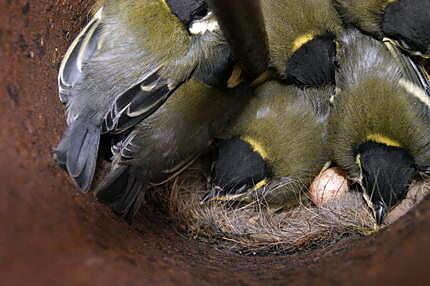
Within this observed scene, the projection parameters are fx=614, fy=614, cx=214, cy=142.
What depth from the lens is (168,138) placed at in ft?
4.43

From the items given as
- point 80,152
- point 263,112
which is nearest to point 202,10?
point 263,112

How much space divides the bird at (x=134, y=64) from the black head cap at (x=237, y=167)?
0.16m

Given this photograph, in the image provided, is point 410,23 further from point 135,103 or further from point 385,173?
point 135,103

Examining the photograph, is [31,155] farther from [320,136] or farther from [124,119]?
[320,136]

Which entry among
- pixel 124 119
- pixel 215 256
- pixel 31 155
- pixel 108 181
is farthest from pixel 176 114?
pixel 31 155

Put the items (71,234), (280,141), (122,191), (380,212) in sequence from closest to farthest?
1. (71,234)
2. (122,191)
3. (380,212)
4. (280,141)

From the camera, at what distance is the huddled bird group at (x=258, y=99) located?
4.35ft

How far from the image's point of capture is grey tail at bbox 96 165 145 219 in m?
1.22

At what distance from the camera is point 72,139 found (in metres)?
1.25

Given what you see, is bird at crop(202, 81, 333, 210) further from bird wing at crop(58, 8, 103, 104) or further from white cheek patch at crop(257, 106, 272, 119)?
bird wing at crop(58, 8, 103, 104)

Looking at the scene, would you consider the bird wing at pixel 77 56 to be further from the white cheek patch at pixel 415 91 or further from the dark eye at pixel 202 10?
the white cheek patch at pixel 415 91

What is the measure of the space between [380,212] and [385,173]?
0.30 feet

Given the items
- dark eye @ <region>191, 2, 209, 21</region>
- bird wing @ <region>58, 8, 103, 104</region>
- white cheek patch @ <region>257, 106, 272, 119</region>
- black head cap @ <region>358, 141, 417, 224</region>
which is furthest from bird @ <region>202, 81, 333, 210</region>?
bird wing @ <region>58, 8, 103, 104</region>

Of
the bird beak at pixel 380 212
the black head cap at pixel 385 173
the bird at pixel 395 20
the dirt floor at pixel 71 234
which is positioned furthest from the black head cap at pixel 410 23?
the dirt floor at pixel 71 234
